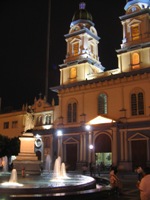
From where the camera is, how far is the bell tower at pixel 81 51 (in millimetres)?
43469

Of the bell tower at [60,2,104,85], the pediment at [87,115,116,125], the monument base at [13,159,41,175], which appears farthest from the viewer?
the bell tower at [60,2,104,85]

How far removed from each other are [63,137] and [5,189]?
30.9 metres

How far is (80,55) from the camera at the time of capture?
146 ft

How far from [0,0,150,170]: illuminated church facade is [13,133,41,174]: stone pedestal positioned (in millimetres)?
15821

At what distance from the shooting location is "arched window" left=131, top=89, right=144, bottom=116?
36.5 meters

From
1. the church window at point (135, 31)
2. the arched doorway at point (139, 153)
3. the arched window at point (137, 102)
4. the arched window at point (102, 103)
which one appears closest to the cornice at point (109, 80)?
the arched window at point (102, 103)

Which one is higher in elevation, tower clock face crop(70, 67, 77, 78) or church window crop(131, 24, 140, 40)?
church window crop(131, 24, 140, 40)

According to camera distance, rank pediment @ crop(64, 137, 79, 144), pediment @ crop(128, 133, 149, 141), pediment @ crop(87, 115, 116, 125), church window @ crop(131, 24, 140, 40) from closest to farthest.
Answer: pediment @ crop(128, 133, 149, 141), pediment @ crop(87, 115, 116, 125), church window @ crop(131, 24, 140, 40), pediment @ crop(64, 137, 79, 144)

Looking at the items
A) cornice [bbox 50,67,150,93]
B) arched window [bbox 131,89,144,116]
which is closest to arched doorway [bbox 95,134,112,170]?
arched window [bbox 131,89,144,116]

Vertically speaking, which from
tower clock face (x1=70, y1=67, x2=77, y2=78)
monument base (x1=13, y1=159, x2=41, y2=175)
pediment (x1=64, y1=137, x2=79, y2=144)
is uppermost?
tower clock face (x1=70, y1=67, x2=77, y2=78)

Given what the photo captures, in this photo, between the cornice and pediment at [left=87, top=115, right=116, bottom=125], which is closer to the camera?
the cornice

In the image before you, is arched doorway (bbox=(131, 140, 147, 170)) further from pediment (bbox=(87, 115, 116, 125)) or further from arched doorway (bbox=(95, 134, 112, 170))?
pediment (bbox=(87, 115, 116, 125))

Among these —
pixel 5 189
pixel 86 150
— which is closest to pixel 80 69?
pixel 86 150

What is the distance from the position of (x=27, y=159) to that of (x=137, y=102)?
19.3 metres
